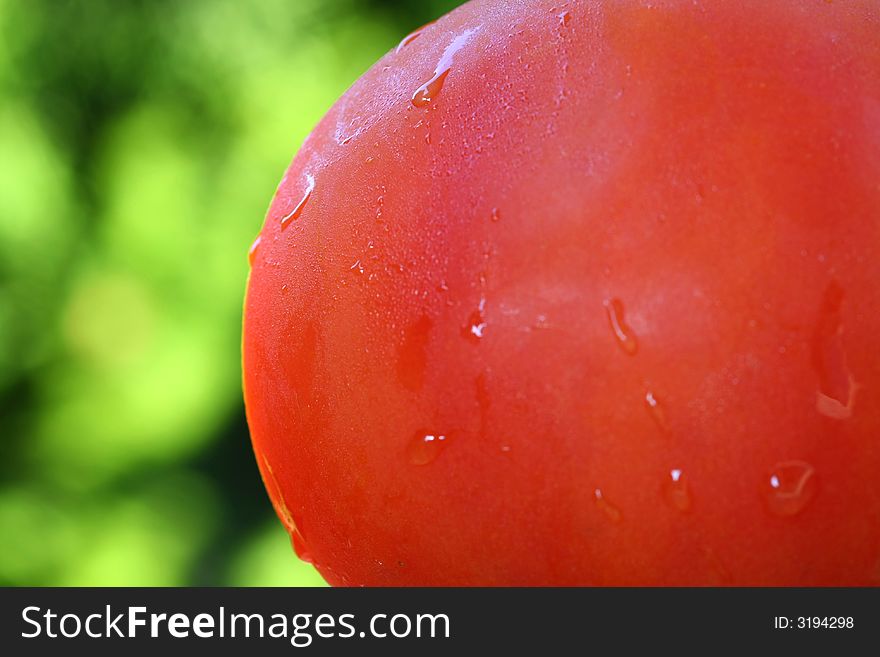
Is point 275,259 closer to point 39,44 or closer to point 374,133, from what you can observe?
point 374,133

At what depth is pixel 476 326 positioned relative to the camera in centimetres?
32

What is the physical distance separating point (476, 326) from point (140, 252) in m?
1.10

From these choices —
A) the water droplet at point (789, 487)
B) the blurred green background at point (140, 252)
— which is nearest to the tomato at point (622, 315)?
the water droplet at point (789, 487)

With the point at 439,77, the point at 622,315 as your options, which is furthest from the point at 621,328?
the point at 439,77

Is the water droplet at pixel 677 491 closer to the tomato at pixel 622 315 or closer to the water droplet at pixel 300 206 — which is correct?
the tomato at pixel 622 315

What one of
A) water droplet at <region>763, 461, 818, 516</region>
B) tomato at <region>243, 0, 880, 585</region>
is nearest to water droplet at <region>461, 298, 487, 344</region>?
tomato at <region>243, 0, 880, 585</region>

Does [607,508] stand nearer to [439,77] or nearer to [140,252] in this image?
[439,77]

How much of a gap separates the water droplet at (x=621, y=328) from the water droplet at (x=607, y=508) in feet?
0.16

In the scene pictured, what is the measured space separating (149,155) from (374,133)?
1.05m

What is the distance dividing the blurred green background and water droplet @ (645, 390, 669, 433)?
3.52 feet

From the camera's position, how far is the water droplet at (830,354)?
0.99 ft

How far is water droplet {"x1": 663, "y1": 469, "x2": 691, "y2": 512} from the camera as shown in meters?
0.31

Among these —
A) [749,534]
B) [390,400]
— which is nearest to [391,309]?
[390,400]

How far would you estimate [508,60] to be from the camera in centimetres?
36
